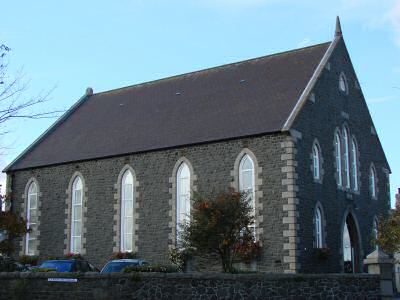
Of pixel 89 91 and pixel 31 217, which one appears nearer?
pixel 31 217

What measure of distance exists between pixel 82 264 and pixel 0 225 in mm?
5244

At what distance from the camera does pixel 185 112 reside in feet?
113

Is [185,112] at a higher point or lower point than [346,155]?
higher

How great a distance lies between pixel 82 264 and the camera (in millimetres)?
26203

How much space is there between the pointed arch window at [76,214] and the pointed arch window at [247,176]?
10.2 meters

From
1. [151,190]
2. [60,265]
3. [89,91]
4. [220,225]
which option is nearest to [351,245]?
[220,225]

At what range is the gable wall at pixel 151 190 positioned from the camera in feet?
91.3

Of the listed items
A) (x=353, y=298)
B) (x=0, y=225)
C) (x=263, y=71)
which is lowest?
(x=353, y=298)

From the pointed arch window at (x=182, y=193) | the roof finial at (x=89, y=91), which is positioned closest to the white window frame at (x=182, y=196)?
the pointed arch window at (x=182, y=193)

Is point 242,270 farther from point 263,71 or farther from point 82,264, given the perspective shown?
point 263,71

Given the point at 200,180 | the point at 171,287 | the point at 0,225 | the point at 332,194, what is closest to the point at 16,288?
the point at 171,287

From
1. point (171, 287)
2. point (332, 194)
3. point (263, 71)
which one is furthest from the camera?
point (263, 71)

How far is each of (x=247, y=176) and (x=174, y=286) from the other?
→ 34.2ft

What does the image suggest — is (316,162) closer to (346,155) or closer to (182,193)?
(346,155)
